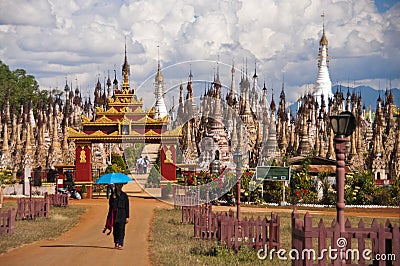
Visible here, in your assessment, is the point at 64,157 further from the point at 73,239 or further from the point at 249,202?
the point at 73,239

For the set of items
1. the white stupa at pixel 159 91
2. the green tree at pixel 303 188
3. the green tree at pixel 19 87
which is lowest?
the green tree at pixel 303 188

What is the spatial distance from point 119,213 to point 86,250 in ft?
4.13

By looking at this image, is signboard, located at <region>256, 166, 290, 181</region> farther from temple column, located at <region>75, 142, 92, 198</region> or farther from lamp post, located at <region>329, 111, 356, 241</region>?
lamp post, located at <region>329, 111, 356, 241</region>

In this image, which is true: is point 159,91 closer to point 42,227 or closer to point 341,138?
point 42,227

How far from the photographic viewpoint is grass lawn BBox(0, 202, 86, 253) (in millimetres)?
17312

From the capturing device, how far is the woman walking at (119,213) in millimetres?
15578

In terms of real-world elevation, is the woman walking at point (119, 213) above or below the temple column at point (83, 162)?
below

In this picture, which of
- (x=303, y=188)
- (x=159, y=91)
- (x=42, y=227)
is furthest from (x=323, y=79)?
(x=42, y=227)

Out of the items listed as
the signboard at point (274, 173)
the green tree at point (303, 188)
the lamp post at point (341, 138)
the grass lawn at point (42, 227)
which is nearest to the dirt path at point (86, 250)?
the grass lawn at point (42, 227)

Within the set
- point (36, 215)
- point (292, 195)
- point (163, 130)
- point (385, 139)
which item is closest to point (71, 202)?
point (163, 130)

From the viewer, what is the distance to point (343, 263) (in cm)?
1113

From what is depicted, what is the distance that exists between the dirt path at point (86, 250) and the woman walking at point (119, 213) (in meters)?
0.37

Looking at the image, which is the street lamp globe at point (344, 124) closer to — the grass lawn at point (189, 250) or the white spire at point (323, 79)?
the grass lawn at point (189, 250)

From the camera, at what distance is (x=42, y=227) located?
20891 mm
